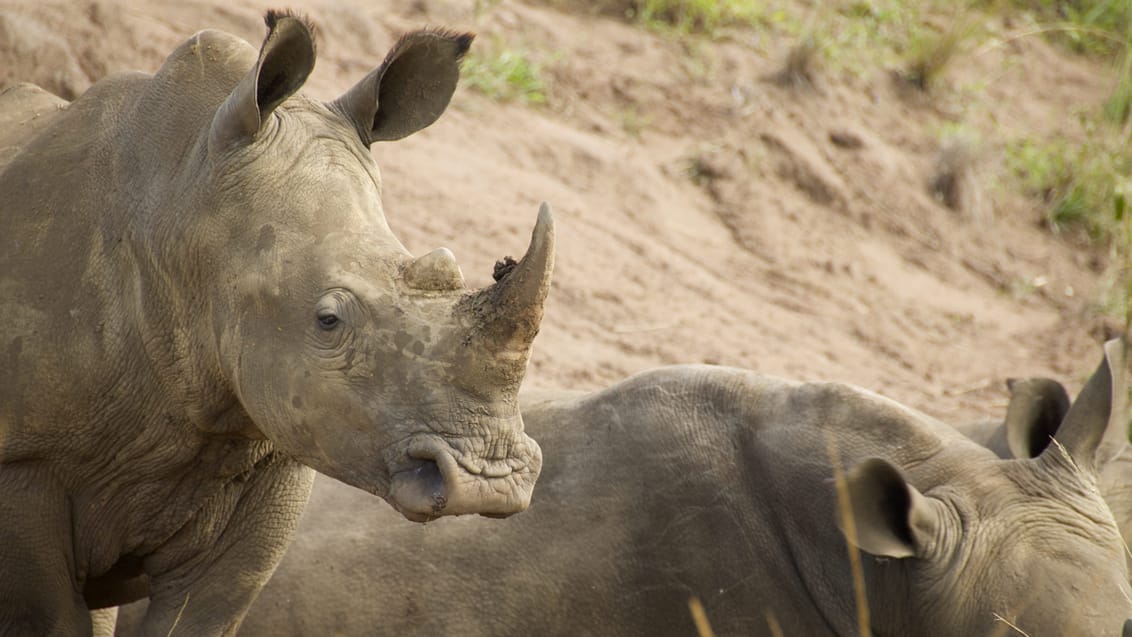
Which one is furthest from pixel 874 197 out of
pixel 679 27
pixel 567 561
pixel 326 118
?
pixel 326 118

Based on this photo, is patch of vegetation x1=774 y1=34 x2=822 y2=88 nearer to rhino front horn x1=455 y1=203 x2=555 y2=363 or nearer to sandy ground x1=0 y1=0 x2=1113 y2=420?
sandy ground x1=0 y1=0 x2=1113 y2=420

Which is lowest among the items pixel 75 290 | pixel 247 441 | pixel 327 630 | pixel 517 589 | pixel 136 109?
pixel 327 630

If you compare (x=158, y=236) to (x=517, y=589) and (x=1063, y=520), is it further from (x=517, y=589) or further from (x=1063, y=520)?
(x=1063, y=520)

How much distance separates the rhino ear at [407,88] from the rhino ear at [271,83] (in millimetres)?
288

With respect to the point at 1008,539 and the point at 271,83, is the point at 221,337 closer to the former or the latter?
the point at 271,83

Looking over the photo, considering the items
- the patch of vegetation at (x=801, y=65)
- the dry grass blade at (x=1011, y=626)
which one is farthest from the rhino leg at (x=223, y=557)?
the patch of vegetation at (x=801, y=65)

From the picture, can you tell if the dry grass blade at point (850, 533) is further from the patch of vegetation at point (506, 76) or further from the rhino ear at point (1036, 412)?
the patch of vegetation at point (506, 76)

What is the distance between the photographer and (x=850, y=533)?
160 inches

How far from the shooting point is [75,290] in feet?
12.2

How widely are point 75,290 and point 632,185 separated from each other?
5.58 meters

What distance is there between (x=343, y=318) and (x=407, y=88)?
2.88ft

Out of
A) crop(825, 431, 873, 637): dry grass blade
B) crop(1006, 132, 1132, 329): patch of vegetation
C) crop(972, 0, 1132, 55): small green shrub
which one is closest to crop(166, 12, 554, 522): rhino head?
crop(825, 431, 873, 637): dry grass blade

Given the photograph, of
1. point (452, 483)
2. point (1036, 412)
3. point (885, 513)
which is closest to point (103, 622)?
point (452, 483)

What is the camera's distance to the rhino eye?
10.9 ft
